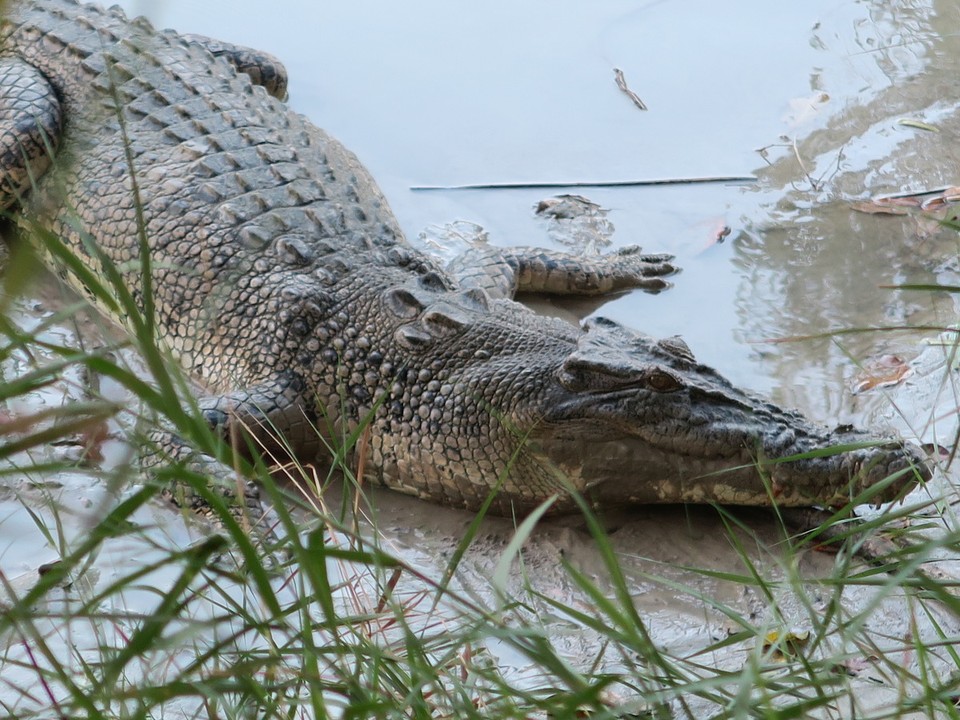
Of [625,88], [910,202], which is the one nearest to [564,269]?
[910,202]

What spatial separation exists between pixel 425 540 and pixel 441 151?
3.24m

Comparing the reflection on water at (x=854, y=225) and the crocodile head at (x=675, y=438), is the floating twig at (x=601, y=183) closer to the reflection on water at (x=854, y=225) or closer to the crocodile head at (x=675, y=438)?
the reflection on water at (x=854, y=225)

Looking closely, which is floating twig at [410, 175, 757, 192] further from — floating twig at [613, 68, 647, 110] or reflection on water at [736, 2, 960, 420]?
floating twig at [613, 68, 647, 110]

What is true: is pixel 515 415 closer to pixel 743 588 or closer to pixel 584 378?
pixel 584 378

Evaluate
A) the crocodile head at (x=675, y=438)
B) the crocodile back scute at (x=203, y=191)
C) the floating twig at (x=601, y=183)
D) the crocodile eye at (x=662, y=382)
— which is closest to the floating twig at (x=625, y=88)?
the floating twig at (x=601, y=183)

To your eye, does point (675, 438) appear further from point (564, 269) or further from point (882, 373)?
point (564, 269)

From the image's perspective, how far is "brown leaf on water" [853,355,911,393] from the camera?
185 inches

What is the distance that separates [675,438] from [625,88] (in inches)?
155

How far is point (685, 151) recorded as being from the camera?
6.62m

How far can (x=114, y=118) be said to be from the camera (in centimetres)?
519

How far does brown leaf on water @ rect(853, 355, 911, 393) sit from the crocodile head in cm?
87

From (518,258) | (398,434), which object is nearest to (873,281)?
(518,258)

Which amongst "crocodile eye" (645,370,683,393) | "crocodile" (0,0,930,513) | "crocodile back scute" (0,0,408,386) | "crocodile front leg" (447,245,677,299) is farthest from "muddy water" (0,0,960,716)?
"crocodile back scute" (0,0,408,386)

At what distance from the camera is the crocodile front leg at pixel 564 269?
5.31m
